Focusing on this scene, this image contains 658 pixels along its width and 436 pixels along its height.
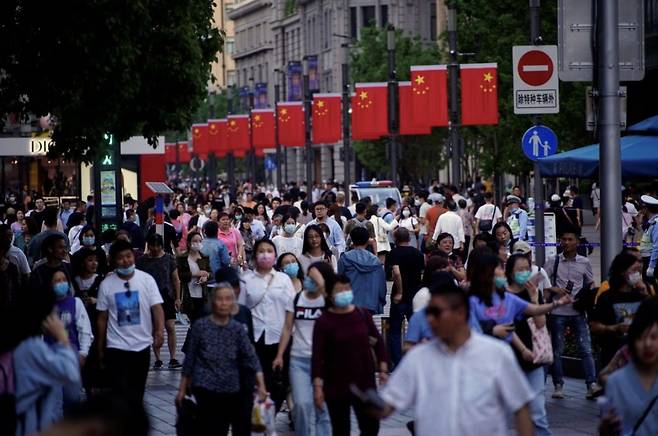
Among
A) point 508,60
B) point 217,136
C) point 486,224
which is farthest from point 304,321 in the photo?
point 217,136

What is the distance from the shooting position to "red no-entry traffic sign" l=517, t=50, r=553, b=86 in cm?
2081

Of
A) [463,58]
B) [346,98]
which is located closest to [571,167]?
[463,58]

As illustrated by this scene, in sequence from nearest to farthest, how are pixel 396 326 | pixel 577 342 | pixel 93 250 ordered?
pixel 93 250 < pixel 577 342 < pixel 396 326

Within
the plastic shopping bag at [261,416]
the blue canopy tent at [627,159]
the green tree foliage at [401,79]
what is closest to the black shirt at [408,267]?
the blue canopy tent at [627,159]

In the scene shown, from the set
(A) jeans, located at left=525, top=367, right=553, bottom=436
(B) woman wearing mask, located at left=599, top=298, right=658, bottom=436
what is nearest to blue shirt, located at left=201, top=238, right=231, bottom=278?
(A) jeans, located at left=525, top=367, right=553, bottom=436

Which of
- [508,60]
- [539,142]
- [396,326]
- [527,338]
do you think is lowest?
[396,326]

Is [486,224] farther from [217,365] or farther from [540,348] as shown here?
[217,365]

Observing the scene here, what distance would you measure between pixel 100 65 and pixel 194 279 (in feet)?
8.85

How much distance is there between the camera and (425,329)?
1130 centimetres

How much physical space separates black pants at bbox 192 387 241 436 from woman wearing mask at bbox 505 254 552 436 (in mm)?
2194

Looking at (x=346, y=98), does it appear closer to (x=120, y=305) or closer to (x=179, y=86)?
(x=179, y=86)

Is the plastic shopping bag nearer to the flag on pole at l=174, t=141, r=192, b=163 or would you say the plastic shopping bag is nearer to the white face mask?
the white face mask

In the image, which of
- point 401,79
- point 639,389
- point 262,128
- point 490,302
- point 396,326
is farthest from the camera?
point 262,128

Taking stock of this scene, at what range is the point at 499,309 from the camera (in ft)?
39.1
